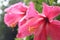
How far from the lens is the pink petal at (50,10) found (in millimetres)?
300

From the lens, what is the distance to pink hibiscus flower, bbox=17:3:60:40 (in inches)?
11.9

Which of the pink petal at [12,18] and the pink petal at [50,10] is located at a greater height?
the pink petal at [50,10]

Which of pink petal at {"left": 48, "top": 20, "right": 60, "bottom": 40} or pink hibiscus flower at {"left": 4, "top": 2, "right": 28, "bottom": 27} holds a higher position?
pink hibiscus flower at {"left": 4, "top": 2, "right": 28, "bottom": 27}

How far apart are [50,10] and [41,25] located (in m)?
0.03

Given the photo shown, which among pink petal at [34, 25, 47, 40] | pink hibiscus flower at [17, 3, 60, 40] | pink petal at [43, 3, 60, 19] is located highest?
pink petal at [43, 3, 60, 19]

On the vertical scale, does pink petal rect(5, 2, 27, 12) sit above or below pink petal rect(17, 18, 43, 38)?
above

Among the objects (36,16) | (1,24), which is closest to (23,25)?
(36,16)

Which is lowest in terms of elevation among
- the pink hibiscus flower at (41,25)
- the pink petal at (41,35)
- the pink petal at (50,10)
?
the pink petal at (41,35)

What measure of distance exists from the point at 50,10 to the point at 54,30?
35mm

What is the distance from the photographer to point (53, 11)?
307 millimetres

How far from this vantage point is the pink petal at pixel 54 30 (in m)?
0.30

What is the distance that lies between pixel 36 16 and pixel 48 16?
2 cm

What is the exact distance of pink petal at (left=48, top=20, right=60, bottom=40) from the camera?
30cm

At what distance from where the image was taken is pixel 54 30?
312mm
